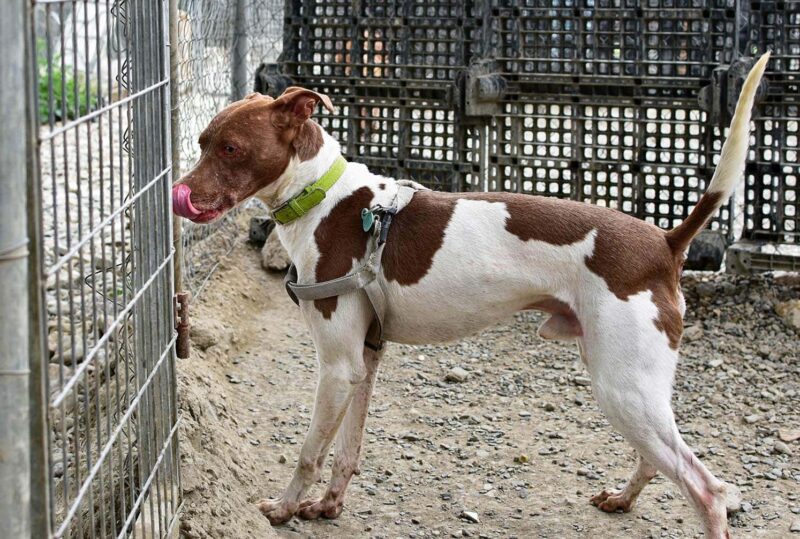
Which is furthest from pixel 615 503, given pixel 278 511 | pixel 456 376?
pixel 456 376

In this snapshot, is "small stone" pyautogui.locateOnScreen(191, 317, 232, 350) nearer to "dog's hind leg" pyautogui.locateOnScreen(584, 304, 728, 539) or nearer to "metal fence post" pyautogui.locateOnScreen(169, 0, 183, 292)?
"metal fence post" pyautogui.locateOnScreen(169, 0, 183, 292)

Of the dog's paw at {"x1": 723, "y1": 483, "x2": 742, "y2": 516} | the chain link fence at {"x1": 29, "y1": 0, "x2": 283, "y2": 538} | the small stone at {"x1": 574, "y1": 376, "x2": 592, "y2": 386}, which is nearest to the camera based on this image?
the chain link fence at {"x1": 29, "y1": 0, "x2": 283, "y2": 538}

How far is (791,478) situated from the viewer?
4879 millimetres

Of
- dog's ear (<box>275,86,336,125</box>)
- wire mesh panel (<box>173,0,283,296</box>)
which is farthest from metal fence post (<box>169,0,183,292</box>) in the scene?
dog's ear (<box>275,86,336,125</box>)

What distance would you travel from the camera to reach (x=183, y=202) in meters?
3.94

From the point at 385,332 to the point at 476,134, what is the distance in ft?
11.1

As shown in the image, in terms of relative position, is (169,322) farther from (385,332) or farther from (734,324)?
(734,324)

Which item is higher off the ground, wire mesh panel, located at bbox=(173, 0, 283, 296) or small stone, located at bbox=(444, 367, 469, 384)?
wire mesh panel, located at bbox=(173, 0, 283, 296)

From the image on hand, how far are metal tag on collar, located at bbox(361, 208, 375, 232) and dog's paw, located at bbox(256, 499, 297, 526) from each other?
1160mm

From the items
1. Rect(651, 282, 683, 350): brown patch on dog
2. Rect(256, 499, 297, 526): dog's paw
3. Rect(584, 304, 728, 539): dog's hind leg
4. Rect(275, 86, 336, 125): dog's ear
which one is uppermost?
Rect(275, 86, 336, 125): dog's ear

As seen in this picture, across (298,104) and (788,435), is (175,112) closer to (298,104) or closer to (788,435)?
(298,104)

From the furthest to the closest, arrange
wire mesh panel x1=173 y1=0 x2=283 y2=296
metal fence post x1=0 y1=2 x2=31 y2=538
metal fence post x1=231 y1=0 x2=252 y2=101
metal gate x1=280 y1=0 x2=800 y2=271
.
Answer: metal fence post x1=231 y1=0 x2=252 y2=101, metal gate x1=280 y1=0 x2=800 y2=271, wire mesh panel x1=173 y1=0 x2=283 y2=296, metal fence post x1=0 y1=2 x2=31 y2=538

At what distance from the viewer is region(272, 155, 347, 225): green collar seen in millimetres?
4168

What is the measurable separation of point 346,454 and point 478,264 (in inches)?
40.5
